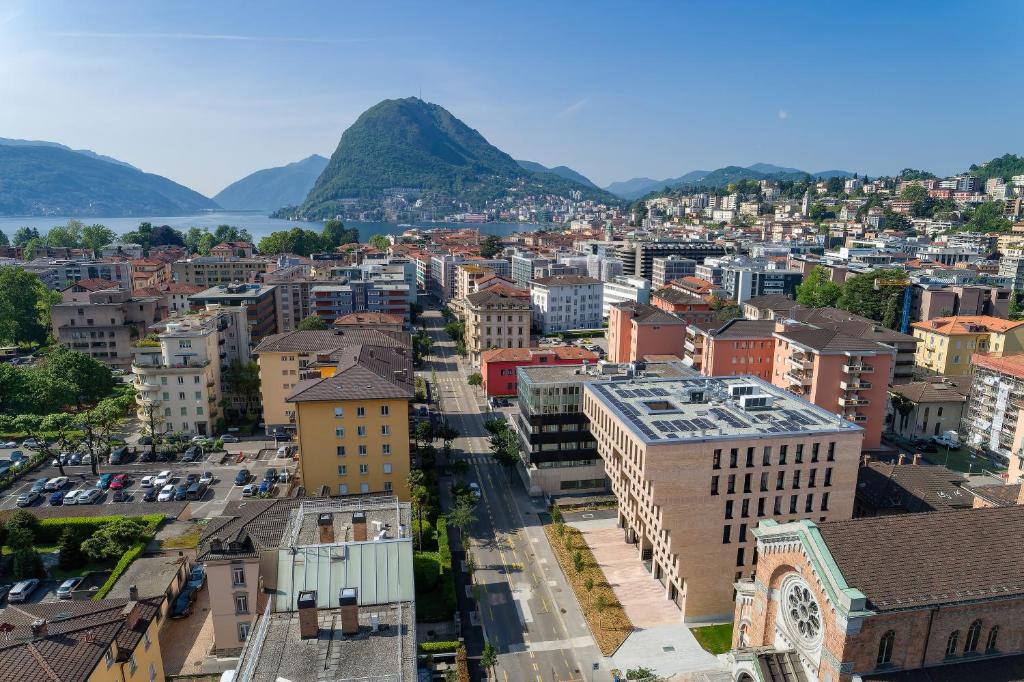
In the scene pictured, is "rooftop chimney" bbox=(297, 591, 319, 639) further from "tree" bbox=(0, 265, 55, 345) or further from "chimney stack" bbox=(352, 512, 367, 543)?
"tree" bbox=(0, 265, 55, 345)

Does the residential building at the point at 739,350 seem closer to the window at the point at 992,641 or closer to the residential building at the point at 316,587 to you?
the window at the point at 992,641

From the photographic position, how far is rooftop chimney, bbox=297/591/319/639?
87.7 ft

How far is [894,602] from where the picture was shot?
2786 cm

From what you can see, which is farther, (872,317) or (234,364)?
(872,317)

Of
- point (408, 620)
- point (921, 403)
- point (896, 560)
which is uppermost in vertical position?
point (896, 560)

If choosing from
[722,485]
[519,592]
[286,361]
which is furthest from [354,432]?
[722,485]

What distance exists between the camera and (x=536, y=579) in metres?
51.4

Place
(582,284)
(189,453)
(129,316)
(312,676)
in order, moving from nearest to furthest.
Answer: (312,676)
(189,453)
(129,316)
(582,284)

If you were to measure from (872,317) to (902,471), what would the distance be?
80.3 meters

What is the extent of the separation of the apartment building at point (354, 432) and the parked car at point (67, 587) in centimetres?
1847

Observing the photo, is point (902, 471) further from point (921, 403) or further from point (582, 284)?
point (582, 284)

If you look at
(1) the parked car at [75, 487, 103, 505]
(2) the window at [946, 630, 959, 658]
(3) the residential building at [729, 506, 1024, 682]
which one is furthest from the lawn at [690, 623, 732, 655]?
(1) the parked car at [75, 487, 103, 505]

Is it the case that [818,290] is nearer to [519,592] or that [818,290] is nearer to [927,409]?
[927,409]

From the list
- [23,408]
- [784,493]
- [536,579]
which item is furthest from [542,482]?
[23,408]
